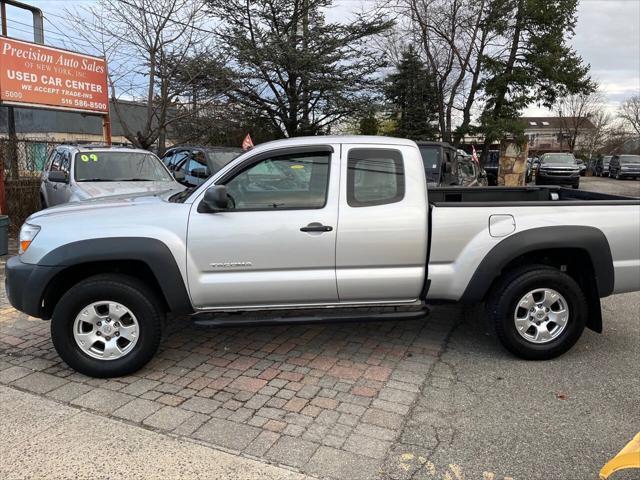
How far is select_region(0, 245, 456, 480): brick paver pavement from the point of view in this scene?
3.13 meters

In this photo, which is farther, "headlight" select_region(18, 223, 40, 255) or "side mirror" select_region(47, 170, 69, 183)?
"side mirror" select_region(47, 170, 69, 183)

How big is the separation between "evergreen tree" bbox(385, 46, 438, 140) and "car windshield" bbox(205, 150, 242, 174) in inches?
564

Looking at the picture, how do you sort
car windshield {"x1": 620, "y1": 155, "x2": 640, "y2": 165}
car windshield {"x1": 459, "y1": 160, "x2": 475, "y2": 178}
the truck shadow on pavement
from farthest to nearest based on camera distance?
car windshield {"x1": 620, "y1": 155, "x2": 640, "y2": 165}
car windshield {"x1": 459, "y1": 160, "x2": 475, "y2": 178}
the truck shadow on pavement

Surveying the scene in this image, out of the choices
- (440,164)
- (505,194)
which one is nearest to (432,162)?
(440,164)

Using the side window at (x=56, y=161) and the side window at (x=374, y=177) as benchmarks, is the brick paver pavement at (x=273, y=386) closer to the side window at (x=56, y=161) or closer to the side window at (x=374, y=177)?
the side window at (x=374, y=177)

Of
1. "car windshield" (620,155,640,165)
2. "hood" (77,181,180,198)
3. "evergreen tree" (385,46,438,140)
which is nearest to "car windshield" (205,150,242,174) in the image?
"hood" (77,181,180,198)

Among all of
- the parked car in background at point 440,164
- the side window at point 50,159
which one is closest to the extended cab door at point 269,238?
the parked car in background at point 440,164

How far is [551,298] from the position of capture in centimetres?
419

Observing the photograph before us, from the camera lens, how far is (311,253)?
13.1ft

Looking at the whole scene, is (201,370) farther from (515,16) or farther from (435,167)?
(515,16)

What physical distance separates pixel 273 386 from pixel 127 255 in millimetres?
1467

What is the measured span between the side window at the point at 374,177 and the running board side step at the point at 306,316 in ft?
2.92

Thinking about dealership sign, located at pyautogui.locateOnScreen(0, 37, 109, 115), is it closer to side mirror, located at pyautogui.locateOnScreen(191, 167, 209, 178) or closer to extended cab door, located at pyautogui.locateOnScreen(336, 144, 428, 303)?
side mirror, located at pyautogui.locateOnScreen(191, 167, 209, 178)

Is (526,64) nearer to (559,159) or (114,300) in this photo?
(559,159)
